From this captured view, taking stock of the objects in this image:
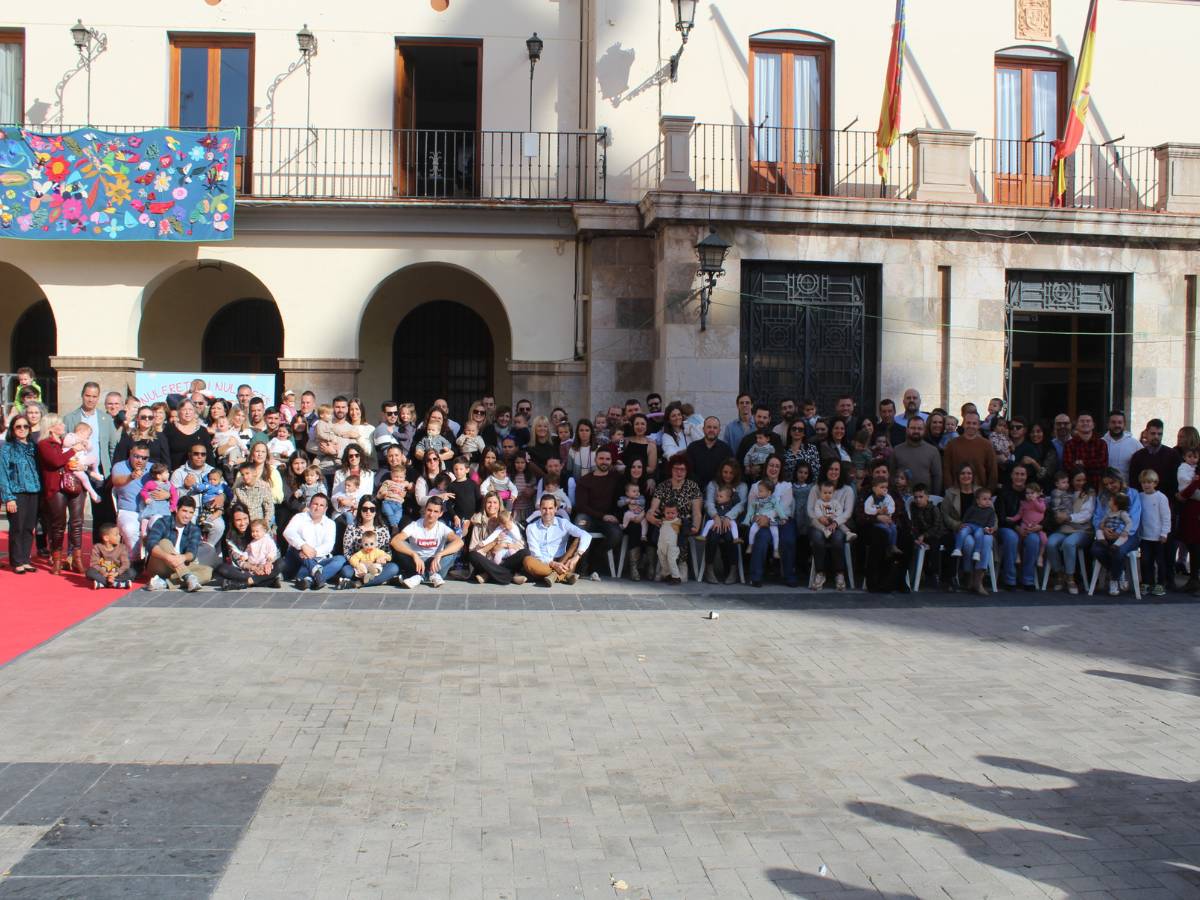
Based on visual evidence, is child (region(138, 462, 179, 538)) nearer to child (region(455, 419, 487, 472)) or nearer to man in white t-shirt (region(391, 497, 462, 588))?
man in white t-shirt (region(391, 497, 462, 588))

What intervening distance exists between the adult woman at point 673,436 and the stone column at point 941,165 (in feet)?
16.8

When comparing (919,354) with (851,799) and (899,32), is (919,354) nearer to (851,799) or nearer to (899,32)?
(899,32)

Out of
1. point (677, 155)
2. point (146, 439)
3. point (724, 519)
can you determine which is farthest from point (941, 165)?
point (146, 439)

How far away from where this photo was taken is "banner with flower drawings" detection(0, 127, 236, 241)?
51.1ft

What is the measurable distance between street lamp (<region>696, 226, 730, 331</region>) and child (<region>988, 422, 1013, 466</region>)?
12.5ft

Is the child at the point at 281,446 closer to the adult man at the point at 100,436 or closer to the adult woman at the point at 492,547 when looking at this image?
the adult man at the point at 100,436

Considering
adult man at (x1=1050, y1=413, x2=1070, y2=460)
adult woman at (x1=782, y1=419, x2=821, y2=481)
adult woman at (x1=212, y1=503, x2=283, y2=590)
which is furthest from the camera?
adult man at (x1=1050, y1=413, x2=1070, y2=460)

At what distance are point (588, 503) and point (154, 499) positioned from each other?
4253mm

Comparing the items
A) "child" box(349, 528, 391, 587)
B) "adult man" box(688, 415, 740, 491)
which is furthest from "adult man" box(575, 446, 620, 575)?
"child" box(349, 528, 391, 587)

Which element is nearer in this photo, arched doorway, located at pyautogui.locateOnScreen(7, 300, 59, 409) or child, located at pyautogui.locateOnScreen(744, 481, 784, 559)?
child, located at pyautogui.locateOnScreen(744, 481, 784, 559)

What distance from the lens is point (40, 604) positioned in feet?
33.7

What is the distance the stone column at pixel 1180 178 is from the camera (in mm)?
16156

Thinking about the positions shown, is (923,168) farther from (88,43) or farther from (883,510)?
(88,43)

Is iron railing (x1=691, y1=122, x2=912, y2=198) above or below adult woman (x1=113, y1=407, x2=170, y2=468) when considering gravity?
above
